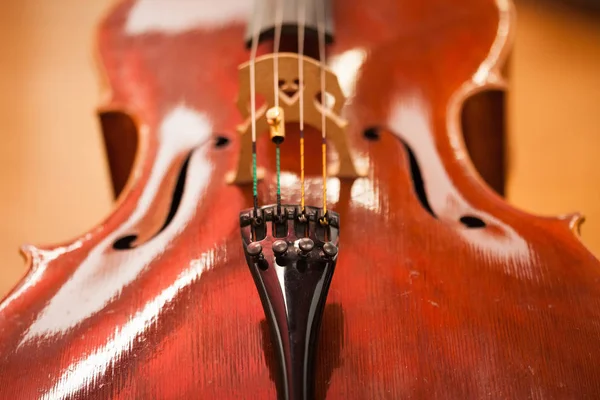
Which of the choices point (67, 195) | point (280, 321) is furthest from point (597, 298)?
point (67, 195)

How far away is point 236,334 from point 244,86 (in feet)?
1.30

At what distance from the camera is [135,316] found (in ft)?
2.12

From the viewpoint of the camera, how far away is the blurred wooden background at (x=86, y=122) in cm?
130

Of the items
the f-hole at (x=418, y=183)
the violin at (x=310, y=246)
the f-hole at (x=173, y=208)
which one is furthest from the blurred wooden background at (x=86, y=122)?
the f-hole at (x=418, y=183)

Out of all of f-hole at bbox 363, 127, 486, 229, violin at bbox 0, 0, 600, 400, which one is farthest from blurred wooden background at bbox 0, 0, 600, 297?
f-hole at bbox 363, 127, 486, 229

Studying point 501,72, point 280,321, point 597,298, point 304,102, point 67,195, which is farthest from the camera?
point 67,195

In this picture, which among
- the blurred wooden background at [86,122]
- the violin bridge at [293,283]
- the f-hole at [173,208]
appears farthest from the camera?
the blurred wooden background at [86,122]

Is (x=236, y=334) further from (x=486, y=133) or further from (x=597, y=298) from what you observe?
(x=486, y=133)

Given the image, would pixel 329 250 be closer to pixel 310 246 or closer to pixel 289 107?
pixel 310 246

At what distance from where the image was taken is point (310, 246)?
57 cm

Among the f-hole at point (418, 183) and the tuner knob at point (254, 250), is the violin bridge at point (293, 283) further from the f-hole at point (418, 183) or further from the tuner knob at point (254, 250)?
the f-hole at point (418, 183)

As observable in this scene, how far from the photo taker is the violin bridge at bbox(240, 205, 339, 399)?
0.53m

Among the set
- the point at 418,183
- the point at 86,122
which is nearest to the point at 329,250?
the point at 418,183

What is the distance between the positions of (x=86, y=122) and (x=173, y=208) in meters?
0.74
